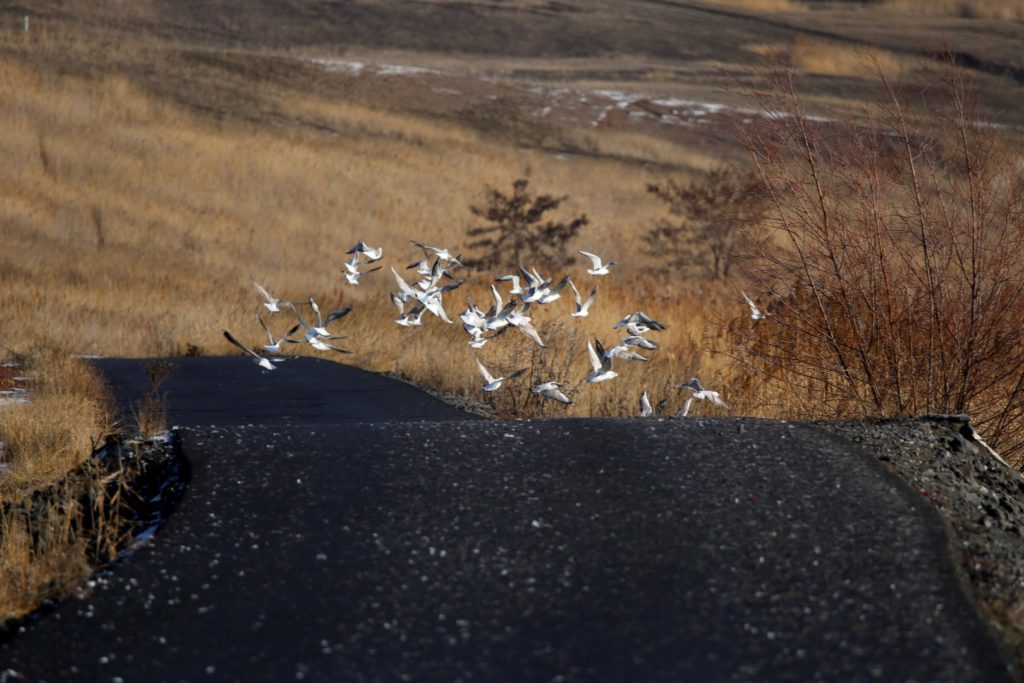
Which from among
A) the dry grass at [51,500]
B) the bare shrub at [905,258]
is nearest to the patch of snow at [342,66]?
the dry grass at [51,500]

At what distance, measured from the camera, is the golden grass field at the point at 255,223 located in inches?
462

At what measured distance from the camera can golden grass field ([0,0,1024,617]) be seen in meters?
11.7

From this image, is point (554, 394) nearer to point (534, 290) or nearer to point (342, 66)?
point (534, 290)

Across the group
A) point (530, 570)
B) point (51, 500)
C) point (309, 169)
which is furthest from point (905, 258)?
point (309, 169)

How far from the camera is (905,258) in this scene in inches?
380

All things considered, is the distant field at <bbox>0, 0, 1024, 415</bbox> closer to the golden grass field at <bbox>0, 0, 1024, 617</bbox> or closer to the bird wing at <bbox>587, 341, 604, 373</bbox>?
the golden grass field at <bbox>0, 0, 1024, 617</bbox>

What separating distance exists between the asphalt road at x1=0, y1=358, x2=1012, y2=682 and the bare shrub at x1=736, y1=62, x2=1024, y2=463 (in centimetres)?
261

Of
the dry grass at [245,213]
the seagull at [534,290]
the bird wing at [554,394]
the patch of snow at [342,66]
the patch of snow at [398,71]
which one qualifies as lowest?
the patch of snow at [398,71]

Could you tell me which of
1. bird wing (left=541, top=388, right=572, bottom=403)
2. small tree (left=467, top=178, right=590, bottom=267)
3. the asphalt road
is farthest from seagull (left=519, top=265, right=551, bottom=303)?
small tree (left=467, top=178, right=590, bottom=267)

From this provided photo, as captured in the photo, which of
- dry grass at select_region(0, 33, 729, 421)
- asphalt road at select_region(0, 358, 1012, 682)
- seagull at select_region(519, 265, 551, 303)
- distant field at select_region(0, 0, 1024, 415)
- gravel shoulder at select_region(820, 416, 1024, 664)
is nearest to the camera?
asphalt road at select_region(0, 358, 1012, 682)

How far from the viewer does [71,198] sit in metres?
31.9

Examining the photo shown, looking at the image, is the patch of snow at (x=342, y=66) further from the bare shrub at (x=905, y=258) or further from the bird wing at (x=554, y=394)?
the bird wing at (x=554, y=394)

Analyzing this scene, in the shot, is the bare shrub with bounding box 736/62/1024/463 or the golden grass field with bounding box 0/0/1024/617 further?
the golden grass field with bounding box 0/0/1024/617

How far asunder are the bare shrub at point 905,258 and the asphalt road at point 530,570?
8.55 feet
